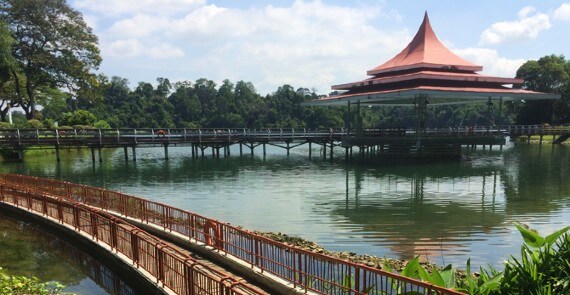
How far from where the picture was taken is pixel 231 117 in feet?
353

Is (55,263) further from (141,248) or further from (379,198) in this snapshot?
(379,198)

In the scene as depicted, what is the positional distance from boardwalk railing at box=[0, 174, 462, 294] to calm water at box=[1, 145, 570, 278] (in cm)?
393

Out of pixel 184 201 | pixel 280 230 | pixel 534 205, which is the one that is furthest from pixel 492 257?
pixel 184 201

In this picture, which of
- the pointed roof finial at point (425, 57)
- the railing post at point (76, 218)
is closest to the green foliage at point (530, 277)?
the railing post at point (76, 218)

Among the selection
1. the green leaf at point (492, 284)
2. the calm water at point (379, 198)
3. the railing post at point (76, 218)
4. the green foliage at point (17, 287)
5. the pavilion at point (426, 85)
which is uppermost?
the pavilion at point (426, 85)

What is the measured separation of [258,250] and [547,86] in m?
80.6

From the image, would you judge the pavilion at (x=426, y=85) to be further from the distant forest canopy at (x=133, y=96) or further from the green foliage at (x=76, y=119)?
the green foliage at (x=76, y=119)

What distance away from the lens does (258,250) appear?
9.73m

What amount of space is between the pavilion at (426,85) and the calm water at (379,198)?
678cm

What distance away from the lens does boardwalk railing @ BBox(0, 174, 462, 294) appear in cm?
677

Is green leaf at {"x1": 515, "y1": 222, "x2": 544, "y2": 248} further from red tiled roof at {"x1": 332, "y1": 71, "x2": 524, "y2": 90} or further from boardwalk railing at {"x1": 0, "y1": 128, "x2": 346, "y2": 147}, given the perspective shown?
boardwalk railing at {"x1": 0, "y1": 128, "x2": 346, "y2": 147}

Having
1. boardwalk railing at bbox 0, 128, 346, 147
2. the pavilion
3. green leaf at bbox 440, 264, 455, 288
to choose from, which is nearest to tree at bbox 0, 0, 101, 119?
boardwalk railing at bbox 0, 128, 346, 147

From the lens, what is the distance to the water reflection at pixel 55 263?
1044 centimetres

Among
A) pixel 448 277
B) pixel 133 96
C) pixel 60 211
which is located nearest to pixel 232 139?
pixel 60 211
